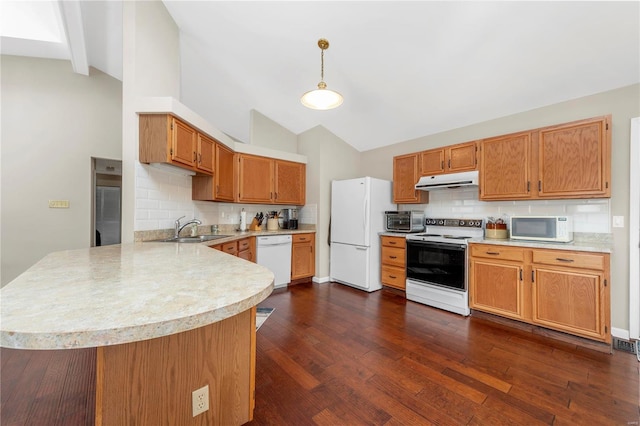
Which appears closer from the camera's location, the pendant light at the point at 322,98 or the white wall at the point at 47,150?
the pendant light at the point at 322,98

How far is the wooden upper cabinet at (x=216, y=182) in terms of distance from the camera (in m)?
3.14

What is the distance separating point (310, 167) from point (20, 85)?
4.16 m

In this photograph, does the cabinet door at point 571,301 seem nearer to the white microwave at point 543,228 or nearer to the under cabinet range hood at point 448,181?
the white microwave at point 543,228

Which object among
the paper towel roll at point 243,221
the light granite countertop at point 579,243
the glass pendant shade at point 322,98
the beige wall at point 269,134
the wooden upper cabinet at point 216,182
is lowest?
the light granite countertop at point 579,243

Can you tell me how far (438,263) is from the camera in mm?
3062

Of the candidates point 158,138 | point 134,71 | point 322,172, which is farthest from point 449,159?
point 134,71

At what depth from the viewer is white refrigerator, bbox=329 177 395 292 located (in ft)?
12.2

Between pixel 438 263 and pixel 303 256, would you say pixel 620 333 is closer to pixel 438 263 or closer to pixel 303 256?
pixel 438 263

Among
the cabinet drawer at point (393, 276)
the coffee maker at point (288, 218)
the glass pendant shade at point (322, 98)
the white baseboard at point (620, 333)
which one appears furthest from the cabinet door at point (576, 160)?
the coffee maker at point (288, 218)

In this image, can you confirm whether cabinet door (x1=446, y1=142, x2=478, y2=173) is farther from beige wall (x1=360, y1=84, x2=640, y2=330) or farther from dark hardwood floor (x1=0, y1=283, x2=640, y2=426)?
dark hardwood floor (x1=0, y1=283, x2=640, y2=426)

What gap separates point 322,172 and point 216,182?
1721mm

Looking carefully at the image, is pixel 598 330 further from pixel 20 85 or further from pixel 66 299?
pixel 20 85

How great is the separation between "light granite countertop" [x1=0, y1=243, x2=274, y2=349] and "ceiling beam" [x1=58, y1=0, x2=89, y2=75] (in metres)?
2.92

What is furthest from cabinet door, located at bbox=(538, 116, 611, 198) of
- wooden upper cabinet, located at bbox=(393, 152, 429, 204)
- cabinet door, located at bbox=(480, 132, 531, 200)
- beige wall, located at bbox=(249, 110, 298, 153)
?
beige wall, located at bbox=(249, 110, 298, 153)
